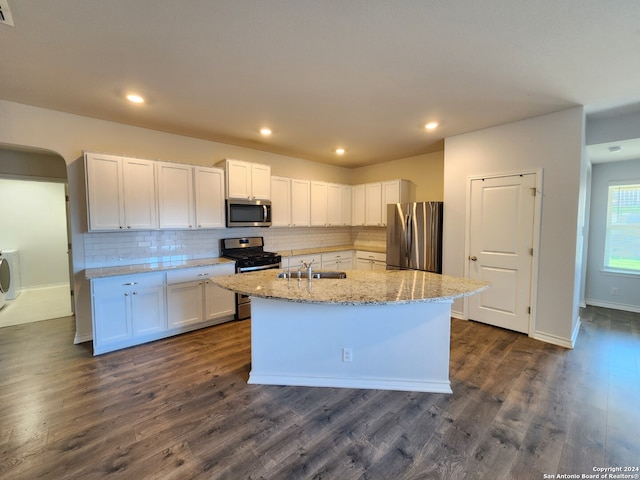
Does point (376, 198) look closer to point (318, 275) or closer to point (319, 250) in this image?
point (319, 250)

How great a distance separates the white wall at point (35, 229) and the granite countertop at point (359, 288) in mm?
6334

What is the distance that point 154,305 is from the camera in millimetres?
3387

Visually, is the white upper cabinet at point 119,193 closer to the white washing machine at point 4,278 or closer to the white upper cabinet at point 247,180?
the white upper cabinet at point 247,180

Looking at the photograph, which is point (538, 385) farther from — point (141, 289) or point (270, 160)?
point (270, 160)

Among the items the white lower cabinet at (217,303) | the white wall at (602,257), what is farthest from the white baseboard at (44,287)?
the white wall at (602,257)

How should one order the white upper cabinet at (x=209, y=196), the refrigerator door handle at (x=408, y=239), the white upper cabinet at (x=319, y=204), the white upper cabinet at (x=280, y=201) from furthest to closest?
the white upper cabinet at (x=319, y=204)
the white upper cabinet at (x=280, y=201)
the refrigerator door handle at (x=408, y=239)
the white upper cabinet at (x=209, y=196)

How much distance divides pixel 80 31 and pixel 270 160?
10.9 ft

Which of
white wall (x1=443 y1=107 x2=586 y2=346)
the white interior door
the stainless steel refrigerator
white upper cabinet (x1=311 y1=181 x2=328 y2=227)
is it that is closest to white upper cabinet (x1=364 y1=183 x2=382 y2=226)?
the stainless steel refrigerator

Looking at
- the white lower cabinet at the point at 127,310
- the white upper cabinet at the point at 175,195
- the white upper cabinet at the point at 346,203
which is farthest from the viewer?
the white upper cabinet at the point at 346,203

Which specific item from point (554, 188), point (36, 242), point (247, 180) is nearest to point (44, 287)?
point (36, 242)

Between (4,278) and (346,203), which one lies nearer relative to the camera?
(4,278)

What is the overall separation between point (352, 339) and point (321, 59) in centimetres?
236

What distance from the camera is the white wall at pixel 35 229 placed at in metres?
5.81

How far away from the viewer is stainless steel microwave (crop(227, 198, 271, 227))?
4.23m
